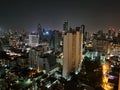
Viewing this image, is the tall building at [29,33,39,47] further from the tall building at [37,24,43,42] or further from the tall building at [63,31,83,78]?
the tall building at [63,31,83,78]

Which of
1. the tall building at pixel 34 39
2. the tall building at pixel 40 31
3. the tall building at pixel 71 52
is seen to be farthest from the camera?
the tall building at pixel 40 31

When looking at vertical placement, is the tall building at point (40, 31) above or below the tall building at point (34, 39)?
above

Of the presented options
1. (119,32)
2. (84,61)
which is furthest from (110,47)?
(119,32)

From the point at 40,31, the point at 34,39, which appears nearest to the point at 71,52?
the point at 34,39

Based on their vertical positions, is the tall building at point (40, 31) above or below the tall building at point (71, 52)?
above

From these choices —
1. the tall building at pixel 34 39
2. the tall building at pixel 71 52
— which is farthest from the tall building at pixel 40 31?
the tall building at pixel 71 52

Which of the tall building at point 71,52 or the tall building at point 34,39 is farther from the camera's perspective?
the tall building at point 34,39

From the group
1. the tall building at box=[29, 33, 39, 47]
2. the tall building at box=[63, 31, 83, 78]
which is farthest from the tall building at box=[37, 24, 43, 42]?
the tall building at box=[63, 31, 83, 78]

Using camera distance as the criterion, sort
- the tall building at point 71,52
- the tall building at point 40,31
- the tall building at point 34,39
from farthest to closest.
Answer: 1. the tall building at point 40,31
2. the tall building at point 34,39
3. the tall building at point 71,52

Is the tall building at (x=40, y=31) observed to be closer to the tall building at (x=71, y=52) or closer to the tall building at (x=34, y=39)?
the tall building at (x=34, y=39)
